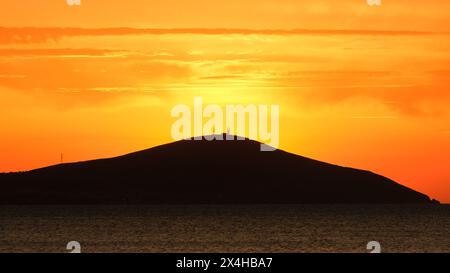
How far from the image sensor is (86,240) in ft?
401

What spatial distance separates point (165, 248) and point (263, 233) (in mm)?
37041
